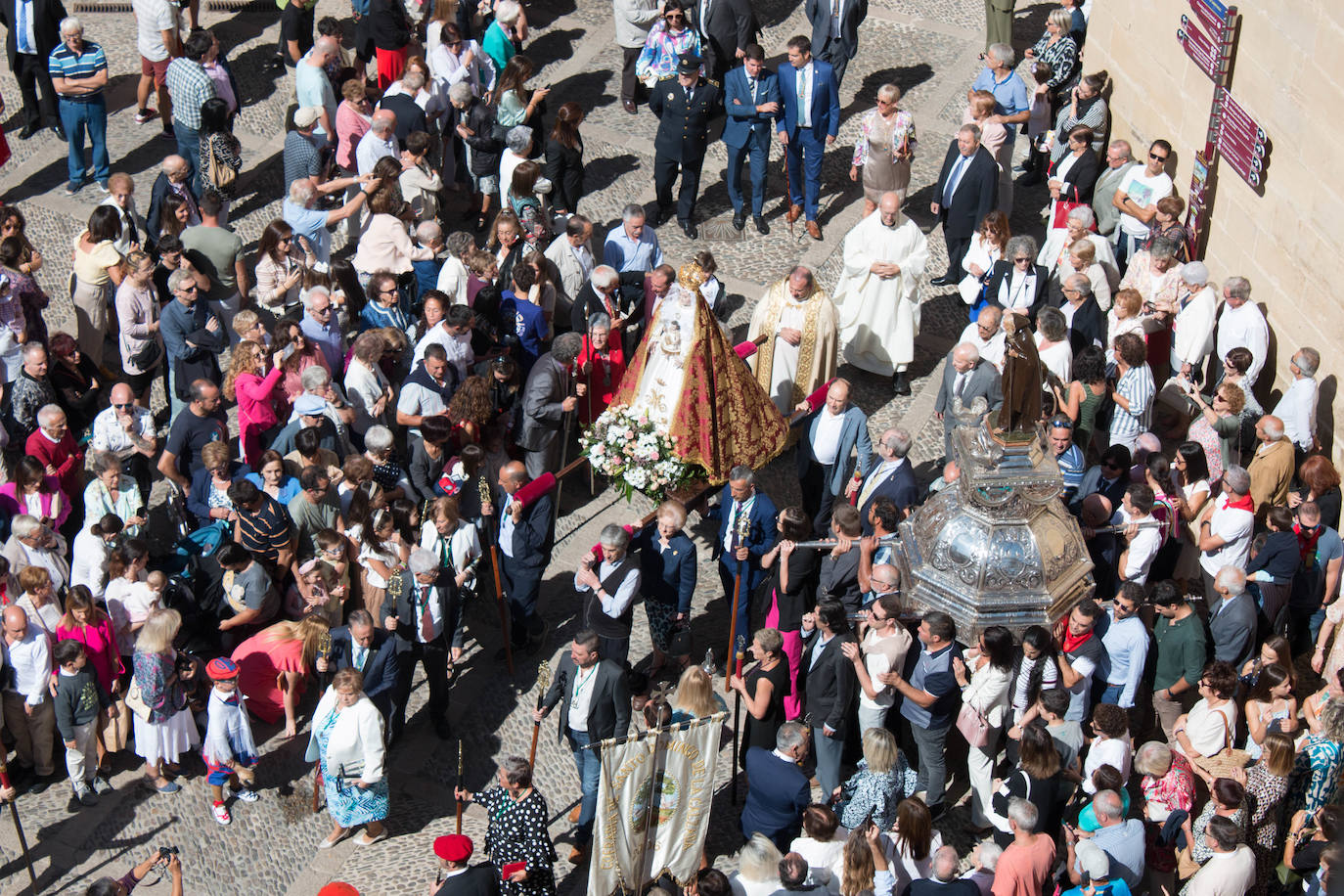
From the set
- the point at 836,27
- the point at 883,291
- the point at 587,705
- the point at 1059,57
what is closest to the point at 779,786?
the point at 587,705

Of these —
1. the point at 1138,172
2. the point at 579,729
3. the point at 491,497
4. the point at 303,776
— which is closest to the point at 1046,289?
the point at 1138,172

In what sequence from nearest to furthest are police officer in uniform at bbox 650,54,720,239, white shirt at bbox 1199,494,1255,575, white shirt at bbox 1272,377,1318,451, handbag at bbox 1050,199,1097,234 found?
white shirt at bbox 1199,494,1255,575, white shirt at bbox 1272,377,1318,451, handbag at bbox 1050,199,1097,234, police officer in uniform at bbox 650,54,720,239

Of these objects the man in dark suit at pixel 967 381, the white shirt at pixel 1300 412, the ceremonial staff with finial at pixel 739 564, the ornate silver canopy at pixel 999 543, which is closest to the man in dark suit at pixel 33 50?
the ceremonial staff with finial at pixel 739 564

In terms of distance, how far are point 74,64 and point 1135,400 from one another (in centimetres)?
1010

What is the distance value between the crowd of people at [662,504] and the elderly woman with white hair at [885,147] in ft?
0.14

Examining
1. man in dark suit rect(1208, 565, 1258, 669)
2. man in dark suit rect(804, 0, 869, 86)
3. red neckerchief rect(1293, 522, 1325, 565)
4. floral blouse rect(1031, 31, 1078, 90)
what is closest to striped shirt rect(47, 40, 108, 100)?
man in dark suit rect(804, 0, 869, 86)

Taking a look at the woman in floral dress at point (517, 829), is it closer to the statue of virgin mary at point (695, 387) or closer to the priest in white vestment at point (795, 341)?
the statue of virgin mary at point (695, 387)

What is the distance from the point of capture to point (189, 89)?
15742 millimetres

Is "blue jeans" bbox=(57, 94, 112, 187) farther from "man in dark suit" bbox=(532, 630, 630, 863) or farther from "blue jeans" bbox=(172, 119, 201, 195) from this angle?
"man in dark suit" bbox=(532, 630, 630, 863)

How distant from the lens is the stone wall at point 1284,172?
13094 millimetres

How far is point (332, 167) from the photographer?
15984mm

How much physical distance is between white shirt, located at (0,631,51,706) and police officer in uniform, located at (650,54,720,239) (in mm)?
7653

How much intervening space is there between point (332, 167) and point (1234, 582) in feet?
29.8

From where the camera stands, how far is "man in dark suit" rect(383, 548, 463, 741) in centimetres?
1089
